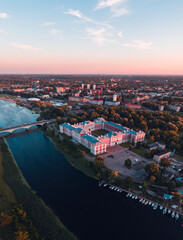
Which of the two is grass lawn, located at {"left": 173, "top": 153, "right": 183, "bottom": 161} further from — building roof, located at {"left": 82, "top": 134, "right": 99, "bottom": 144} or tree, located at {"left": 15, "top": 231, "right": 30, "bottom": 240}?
tree, located at {"left": 15, "top": 231, "right": 30, "bottom": 240}

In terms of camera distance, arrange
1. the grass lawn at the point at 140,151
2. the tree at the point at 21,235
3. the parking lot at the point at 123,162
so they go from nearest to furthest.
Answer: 1. the tree at the point at 21,235
2. the parking lot at the point at 123,162
3. the grass lawn at the point at 140,151

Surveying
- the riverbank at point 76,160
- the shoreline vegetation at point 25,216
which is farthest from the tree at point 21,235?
the riverbank at point 76,160

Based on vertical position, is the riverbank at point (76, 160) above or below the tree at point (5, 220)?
below

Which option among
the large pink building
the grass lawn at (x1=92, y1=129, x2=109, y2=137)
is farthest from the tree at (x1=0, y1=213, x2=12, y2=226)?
the grass lawn at (x1=92, y1=129, x2=109, y2=137)

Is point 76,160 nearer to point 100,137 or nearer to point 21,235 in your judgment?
point 100,137

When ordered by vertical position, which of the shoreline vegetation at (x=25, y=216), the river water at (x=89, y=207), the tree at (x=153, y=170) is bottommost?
the river water at (x=89, y=207)

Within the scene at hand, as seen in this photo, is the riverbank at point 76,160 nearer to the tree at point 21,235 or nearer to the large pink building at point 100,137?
the large pink building at point 100,137

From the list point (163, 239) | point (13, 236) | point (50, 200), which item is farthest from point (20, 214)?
point (163, 239)

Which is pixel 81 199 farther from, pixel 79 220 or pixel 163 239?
pixel 163 239

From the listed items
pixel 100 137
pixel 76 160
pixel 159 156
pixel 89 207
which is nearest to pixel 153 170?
pixel 159 156
